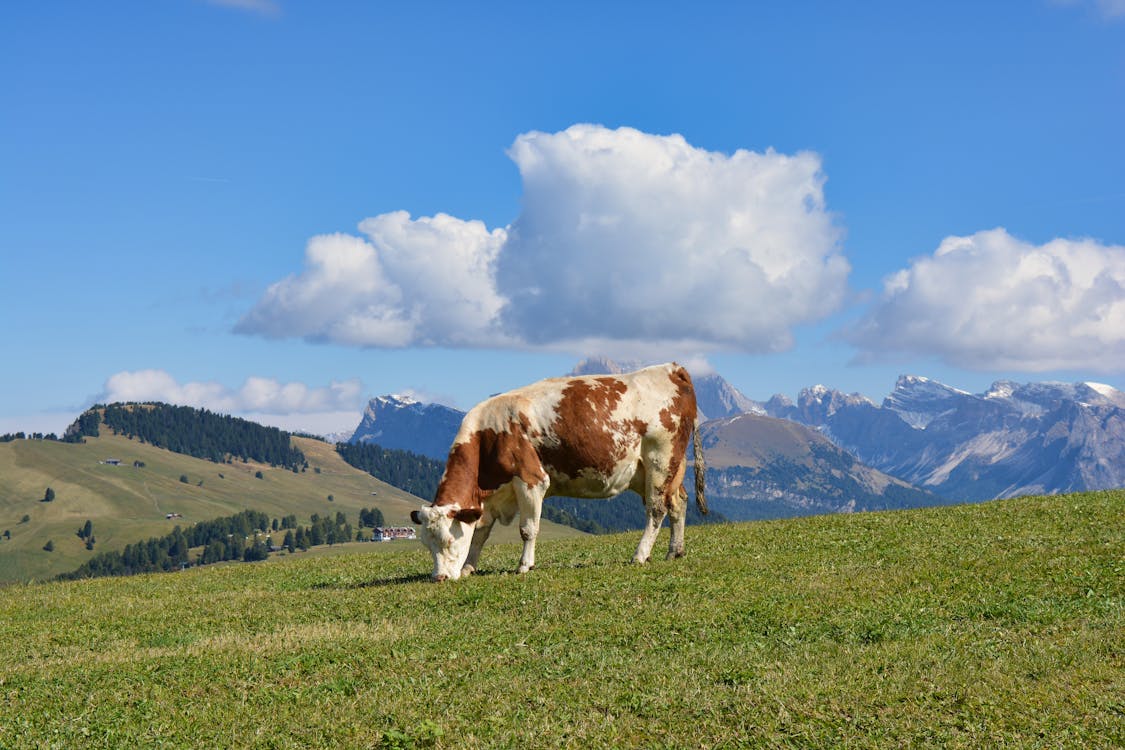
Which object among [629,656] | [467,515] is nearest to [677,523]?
[467,515]

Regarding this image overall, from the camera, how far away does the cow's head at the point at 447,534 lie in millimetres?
24359

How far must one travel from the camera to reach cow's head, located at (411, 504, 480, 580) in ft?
79.9

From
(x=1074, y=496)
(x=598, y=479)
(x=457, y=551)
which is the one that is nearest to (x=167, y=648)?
(x=457, y=551)

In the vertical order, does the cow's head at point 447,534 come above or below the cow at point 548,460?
below

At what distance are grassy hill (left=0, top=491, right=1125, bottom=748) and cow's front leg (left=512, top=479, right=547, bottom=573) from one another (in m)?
0.93

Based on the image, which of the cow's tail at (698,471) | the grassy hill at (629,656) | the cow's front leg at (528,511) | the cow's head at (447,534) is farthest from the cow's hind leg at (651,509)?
the cow's head at (447,534)

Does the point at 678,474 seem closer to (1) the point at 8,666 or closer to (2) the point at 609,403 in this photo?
(2) the point at 609,403

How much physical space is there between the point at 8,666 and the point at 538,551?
15.5 metres

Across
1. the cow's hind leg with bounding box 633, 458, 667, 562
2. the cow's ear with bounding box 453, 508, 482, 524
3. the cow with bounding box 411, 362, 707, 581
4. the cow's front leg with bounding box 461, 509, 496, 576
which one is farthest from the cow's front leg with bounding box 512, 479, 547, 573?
the cow's hind leg with bounding box 633, 458, 667, 562

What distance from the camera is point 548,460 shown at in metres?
25.5

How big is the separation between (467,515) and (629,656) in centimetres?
961

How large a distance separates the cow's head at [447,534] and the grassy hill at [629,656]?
0.85m

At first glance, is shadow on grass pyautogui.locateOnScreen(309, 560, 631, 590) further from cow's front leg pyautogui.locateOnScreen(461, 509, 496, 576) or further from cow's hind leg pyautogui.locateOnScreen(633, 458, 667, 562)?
cow's hind leg pyautogui.locateOnScreen(633, 458, 667, 562)

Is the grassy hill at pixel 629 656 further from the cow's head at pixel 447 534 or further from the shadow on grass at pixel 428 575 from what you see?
the cow's head at pixel 447 534
